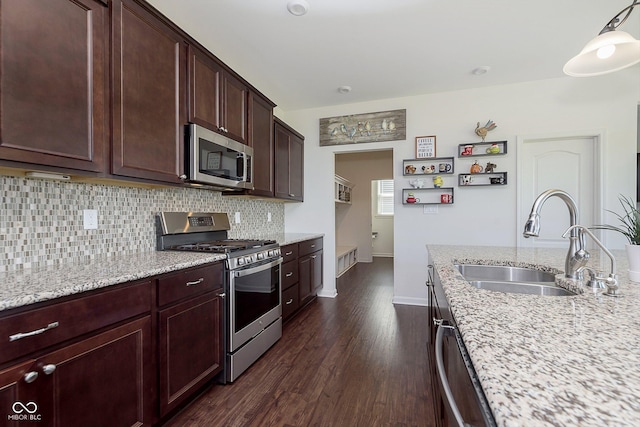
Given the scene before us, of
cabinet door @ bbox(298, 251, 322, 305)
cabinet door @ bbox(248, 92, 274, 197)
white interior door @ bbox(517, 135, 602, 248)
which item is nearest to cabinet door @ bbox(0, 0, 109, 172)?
cabinet door @ bbox(248, 92, 274, 197)

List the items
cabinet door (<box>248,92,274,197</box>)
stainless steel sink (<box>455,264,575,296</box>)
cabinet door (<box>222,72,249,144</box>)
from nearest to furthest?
stainless steel sink (<box>455,264,575,296</box>), cabinet door (<box>222,72,249,144</box>), cabinet door (<box>248,92,274,197</box>)

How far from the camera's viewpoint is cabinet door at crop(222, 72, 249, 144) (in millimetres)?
2367

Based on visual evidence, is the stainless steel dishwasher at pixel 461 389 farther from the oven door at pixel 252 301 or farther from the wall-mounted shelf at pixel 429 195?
the wall-mounted shelf at pixel 429 195

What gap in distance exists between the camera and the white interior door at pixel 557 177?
324 cm

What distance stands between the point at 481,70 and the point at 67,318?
3776mm

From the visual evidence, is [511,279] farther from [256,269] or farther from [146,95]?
[146,95]

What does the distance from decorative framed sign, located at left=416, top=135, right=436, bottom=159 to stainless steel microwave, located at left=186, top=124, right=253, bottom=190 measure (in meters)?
2.13

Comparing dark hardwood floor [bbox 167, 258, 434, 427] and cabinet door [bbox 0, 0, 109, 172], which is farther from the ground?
cabinet door [bbox 0, 0, 109, 172]

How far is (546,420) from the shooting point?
1.30 ft

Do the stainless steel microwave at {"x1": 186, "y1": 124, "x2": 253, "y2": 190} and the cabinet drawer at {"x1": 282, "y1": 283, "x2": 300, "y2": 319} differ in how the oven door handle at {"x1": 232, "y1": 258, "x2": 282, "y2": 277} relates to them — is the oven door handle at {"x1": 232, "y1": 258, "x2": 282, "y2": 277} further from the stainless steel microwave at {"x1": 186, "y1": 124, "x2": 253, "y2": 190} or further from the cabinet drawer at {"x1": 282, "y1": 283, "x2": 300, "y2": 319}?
the stainless steel microwave at {"x1": 186, "y1": 124, "x2": 253, "y2": 190}

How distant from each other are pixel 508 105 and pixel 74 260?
424 cm

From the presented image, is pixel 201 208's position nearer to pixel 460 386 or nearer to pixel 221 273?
pixel 221 273

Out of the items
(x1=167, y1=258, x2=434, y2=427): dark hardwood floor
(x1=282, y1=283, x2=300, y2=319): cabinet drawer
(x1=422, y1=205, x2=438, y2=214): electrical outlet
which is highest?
(x1=422, y1=205, x2=438, y2=214): electrical outlet

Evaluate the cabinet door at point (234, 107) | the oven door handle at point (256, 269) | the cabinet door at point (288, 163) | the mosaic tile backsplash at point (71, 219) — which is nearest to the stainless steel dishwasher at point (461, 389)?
the oven door handle at point (256, 269)
